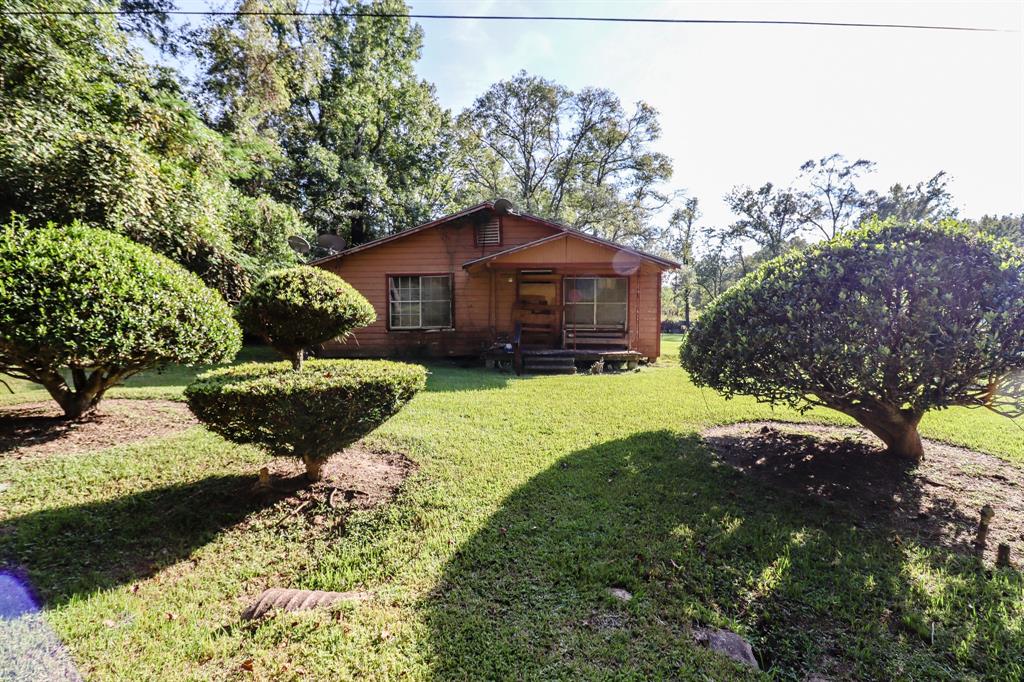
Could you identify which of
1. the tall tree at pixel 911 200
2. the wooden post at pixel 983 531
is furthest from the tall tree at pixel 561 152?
the wooden post at pixel 983 531

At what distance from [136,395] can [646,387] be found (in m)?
8.93

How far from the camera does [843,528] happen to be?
3014 millimetres

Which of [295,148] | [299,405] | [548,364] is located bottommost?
[548,364]

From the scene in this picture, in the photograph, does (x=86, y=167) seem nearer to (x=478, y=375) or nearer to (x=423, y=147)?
(x=478, y=375)

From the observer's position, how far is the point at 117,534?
2727 millimetres

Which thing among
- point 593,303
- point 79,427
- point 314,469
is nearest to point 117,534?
point 314,469

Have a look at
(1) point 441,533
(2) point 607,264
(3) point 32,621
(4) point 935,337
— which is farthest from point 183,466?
(2) point 607,264

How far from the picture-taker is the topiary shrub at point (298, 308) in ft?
19.5

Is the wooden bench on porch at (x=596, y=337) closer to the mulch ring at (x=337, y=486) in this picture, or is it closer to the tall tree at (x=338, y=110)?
the mulch ring at (x=337, y=486)

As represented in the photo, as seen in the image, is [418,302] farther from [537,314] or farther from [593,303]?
[593,303]

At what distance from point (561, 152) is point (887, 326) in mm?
30000

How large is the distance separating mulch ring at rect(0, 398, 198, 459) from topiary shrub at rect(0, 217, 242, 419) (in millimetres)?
653

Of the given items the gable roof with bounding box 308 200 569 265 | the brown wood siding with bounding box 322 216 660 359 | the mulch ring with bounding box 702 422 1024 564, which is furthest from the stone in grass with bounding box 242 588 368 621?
the gable roof with bounding box 308 200 569 265

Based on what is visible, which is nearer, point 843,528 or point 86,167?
point 843,528
